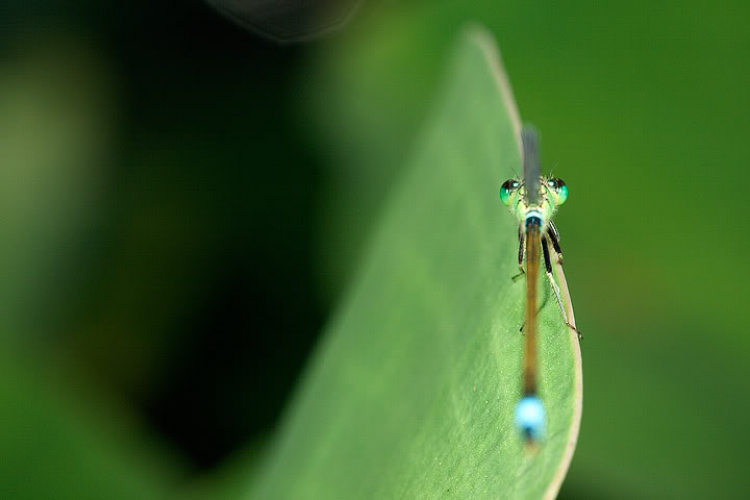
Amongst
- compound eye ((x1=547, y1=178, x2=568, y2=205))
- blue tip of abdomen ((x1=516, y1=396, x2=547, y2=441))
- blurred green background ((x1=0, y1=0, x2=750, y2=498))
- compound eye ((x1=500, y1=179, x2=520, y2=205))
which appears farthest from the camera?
blurred green background ((x1=0, y1=0, x2=750, y2=498))

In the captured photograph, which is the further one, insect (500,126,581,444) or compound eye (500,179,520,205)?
compound eye (500,179,520,205)

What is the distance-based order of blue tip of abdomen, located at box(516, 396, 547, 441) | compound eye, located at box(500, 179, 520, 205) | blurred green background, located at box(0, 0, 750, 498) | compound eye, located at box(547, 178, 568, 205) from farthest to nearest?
blurred green background, located at box(0, 0, 750, 498) < compound eye, located at box(547, 178, 568, 205) < compound eye, located at box(500, 179, 520, 205) < blue tip of abdomen, located at box(516, 396, 547, 441)

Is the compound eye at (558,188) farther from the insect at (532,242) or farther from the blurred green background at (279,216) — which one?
the blurred green background at (279,216)

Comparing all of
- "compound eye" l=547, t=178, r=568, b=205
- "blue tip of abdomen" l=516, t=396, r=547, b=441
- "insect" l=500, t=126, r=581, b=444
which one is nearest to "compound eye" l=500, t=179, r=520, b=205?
"insect" l=500, t=126, r=581, b=444

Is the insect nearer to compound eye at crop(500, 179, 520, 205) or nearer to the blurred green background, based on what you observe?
compound eye at crop(500, 179, 520, 205)

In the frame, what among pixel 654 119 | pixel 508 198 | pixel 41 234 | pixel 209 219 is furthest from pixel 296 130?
pixel 508 198

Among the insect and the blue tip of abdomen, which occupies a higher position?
the insect

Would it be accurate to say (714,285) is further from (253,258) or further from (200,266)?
(200,266)
